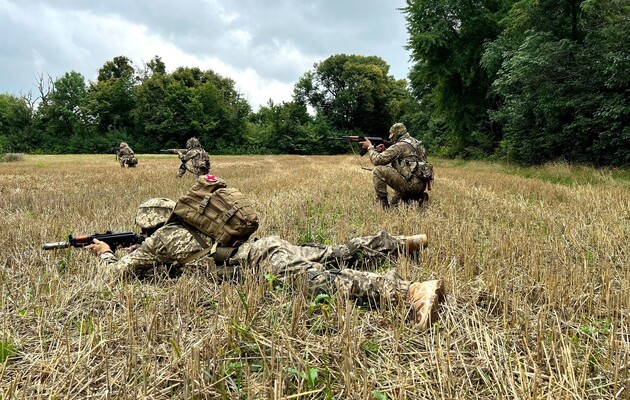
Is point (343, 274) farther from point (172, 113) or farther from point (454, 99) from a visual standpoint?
point (172, 113)

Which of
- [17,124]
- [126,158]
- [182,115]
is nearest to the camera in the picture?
[126,158]

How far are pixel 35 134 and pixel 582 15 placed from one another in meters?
58.8

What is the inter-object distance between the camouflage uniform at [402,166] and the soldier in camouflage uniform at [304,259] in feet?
9.88

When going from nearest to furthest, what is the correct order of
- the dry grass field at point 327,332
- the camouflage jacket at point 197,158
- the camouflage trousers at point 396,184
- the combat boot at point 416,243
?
the dry grass field at point 327,332
the combat boot at point 416,243
the camouflage trousers at point 396,184
the camouflage jacket at point 197,158

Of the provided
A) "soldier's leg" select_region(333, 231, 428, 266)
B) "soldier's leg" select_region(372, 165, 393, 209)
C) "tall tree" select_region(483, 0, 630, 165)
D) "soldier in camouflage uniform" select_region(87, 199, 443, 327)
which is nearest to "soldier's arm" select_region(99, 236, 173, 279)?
"soldier in camouflage uniform" select_region(87, 199, 443, 327)

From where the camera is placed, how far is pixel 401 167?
672 centimetres

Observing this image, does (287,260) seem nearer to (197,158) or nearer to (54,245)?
(54,245)

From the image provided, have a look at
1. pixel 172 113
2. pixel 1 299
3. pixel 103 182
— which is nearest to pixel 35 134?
pixel 172 113

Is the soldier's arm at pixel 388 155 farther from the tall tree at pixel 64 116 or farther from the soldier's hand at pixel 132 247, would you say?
the tall tree at pixel 64 116

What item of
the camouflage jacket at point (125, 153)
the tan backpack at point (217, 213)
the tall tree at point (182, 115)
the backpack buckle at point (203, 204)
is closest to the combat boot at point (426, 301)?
the tan backpack at point (217, 213)

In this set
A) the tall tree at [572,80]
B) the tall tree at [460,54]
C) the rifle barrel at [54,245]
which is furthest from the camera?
the tall tree at [460,54]

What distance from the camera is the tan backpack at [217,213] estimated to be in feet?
10.9

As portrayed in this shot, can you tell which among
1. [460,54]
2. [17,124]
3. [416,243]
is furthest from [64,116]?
[416,243]

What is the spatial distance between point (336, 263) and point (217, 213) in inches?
50.6
